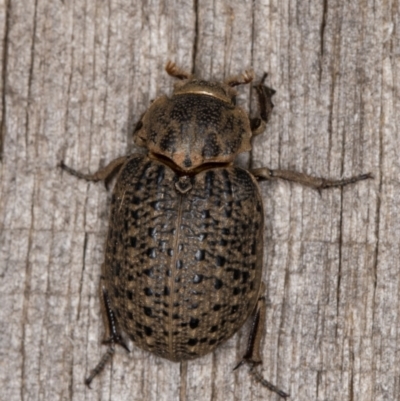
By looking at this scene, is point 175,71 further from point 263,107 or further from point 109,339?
point 109,339

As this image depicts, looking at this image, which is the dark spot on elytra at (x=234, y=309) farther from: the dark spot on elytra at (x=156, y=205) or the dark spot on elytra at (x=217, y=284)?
the dark spot on elytra at (x=156, y=205)

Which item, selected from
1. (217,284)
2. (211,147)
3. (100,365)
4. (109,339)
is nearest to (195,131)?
(211,147)

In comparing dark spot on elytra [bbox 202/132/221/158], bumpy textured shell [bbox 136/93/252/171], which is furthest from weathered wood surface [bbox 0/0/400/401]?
dark spot on elytra [bbox 202/132/221/158]

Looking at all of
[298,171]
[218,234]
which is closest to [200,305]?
[218,234]

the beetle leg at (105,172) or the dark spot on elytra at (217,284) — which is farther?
the beetle leg at (105,172)

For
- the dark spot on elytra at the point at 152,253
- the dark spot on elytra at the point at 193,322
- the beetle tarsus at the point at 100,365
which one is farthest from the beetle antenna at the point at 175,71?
the beetle tarsus at the point at 100,365

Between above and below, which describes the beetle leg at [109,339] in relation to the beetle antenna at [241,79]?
below
